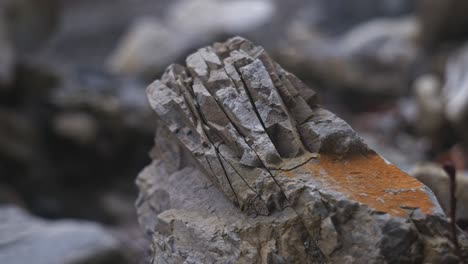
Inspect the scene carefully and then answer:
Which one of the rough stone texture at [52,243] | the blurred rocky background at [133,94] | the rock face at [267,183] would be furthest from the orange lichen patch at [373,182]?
the blurred rocky background at [133,94]

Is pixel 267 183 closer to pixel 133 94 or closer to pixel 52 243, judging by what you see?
pixel 52 243

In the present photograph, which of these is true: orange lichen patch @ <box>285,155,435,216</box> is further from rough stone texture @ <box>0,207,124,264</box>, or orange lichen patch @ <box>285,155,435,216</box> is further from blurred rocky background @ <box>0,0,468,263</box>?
blurred rocky background @ <box>0,0,468,263</box>

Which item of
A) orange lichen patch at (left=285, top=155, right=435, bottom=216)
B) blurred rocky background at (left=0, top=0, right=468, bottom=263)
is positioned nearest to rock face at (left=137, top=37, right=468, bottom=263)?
orange lichen patch at (left=285, top=155, right=435, bottom=216)

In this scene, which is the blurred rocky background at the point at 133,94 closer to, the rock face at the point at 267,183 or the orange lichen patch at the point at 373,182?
the rock face at the point at 267,183

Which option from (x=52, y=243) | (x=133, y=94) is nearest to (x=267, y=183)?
(x=52, y=243)

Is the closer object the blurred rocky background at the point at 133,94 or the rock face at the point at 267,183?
the rock face at the point at 267,183

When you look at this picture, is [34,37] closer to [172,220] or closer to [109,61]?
[109,61]
